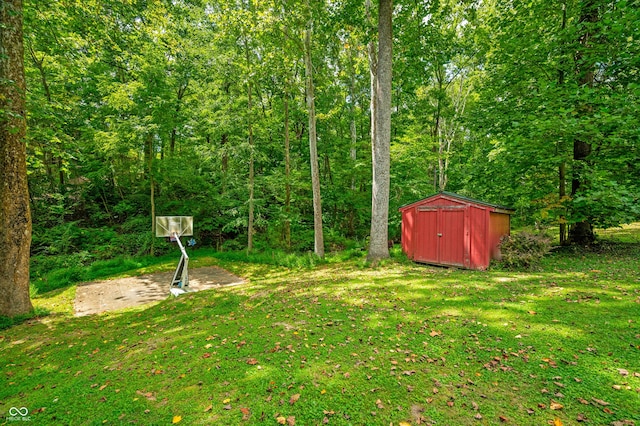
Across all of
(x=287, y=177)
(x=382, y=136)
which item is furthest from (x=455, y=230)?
(x=287, y=177)

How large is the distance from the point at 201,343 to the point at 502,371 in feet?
12.2

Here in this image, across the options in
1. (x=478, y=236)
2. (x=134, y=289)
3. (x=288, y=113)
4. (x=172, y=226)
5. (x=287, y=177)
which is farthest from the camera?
(x=288, y=113)

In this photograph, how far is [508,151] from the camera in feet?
26.9

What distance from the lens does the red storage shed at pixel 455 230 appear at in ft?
24.0

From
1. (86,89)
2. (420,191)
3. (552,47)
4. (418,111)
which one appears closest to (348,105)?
(418,111)

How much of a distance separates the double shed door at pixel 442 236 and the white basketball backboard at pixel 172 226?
7.39m

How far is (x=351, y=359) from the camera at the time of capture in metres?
3.12

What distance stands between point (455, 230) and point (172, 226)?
846cm

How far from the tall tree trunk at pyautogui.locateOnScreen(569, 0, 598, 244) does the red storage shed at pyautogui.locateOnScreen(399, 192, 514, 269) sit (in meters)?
2.25

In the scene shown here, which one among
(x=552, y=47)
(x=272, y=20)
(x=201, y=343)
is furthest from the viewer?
(x=272, y=20)

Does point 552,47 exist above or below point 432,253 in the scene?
above

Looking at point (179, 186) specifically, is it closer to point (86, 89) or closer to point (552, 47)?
point (86, 89)

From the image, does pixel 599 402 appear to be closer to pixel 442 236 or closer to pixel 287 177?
pixel 442 236

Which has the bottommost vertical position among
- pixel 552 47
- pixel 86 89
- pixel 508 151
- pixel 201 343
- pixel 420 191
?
pixel 201 343
